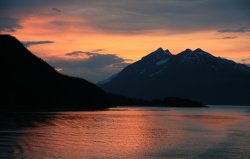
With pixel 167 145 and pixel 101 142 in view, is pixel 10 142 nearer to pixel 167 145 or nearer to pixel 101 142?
pixel 101 142

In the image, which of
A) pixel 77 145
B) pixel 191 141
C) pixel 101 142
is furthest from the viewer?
pixel 191 141

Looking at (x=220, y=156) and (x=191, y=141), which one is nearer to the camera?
(x=220, y=156)

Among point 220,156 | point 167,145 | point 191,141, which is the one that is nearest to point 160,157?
point 220,156

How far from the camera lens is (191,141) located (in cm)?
6906

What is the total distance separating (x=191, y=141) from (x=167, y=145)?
7978 millimetres

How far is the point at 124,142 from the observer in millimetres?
65375

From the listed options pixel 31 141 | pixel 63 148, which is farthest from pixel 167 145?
pixel 31 141

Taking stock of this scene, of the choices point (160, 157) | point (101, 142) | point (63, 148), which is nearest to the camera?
point (160, 157)

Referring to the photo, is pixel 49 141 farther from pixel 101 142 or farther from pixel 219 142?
pixel 219 142

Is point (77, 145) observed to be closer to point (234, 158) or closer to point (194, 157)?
point (194, 157)

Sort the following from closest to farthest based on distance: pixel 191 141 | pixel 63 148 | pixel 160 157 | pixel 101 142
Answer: pixel 160 157 → pixel 63 148 → pixel 101 142 → pixel 191 141

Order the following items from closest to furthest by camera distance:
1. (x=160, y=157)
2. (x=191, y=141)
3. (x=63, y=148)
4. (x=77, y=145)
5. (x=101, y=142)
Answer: (x=160, y=157)
(x=63, y=148)
(x=77, y=145)
(x=101, y=142)
(x=191, y=141)

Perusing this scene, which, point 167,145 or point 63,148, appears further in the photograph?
point 167,145

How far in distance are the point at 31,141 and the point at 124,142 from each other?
1460 cm
